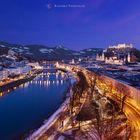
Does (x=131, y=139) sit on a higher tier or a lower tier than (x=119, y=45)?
lower

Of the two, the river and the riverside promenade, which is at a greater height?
the riverside promenade

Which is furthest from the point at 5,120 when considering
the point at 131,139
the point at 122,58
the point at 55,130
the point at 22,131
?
the point at 122,58

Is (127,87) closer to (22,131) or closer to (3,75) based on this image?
(22,131)

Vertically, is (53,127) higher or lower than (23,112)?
higher

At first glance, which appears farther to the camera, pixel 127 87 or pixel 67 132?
pixel 127 87

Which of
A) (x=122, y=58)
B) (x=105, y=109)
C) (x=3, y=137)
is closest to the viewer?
(x=3, y=137)

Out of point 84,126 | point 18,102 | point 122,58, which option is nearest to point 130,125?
point 84,126

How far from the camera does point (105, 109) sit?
11.2m

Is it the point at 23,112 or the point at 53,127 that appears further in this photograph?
the point at 23,112

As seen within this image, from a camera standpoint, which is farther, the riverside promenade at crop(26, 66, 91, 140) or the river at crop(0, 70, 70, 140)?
the river at crop(0, 70, 70, 140)

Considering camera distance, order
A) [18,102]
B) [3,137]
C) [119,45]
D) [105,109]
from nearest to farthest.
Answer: [3,137] < [105,109] < [18,102] < [119,45]

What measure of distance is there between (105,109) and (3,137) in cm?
349

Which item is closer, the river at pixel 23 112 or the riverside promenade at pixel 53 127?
the riverside promenade at pixel 53 127

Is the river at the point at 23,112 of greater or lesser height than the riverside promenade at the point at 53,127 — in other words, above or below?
below
